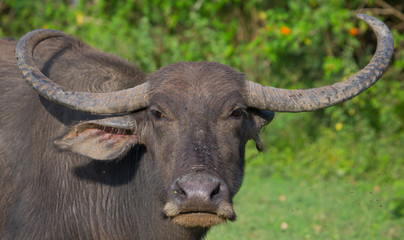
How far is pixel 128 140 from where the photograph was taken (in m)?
4.24

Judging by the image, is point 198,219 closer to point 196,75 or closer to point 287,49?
point 196,75

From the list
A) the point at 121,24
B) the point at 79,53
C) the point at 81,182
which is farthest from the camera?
the point at 121,24

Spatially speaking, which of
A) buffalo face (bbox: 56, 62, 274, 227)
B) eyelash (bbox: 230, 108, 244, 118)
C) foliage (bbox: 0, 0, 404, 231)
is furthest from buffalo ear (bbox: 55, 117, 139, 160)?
foliage (bbox: 0, 0, 404, 231)

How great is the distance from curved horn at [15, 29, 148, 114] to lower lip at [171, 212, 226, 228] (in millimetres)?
923

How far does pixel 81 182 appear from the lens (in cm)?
432

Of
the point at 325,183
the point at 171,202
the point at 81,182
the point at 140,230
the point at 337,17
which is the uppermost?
the point at 171,202

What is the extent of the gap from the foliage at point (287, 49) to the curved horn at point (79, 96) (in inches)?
203

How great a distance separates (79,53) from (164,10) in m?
6.32

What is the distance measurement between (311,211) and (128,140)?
12.7 ft

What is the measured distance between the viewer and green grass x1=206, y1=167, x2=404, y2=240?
256 inches

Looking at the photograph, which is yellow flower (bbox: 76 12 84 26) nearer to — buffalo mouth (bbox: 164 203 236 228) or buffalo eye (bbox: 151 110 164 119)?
buffalo eye (bbox: 151 110 164 119)

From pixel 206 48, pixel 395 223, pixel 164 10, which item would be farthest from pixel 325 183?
pixel 164 10

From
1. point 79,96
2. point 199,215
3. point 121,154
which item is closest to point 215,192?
point 199,215

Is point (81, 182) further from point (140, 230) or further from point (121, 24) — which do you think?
point (121, 24)
